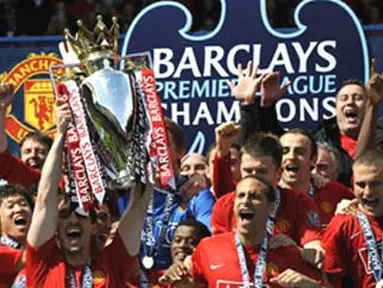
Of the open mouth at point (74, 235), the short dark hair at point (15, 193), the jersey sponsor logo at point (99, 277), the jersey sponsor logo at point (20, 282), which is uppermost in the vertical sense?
the short dark hair at point (15, 193)

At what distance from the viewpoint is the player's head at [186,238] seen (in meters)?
11.0

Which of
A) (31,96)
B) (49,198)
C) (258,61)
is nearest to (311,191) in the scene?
(49,198)

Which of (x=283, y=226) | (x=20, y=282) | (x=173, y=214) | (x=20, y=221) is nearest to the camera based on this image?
(x=20, y=282)

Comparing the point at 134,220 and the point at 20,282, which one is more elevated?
the point at 134,220

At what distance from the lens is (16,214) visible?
1090 centimetres

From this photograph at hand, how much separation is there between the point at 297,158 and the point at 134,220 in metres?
1.61

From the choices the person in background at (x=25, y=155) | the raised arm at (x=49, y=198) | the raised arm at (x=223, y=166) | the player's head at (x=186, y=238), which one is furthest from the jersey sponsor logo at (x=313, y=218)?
the person in background at (x=25, y=155)

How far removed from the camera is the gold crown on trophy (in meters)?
10.2

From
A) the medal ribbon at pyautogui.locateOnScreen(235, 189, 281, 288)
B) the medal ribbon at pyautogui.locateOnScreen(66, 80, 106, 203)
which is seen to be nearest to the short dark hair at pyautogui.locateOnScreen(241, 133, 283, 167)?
the medal ribbon at pyautogui.locateOnScreen(235, 189, 281, 288)

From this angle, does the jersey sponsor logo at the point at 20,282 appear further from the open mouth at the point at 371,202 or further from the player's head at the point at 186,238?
the open mouth at the point at 371,202

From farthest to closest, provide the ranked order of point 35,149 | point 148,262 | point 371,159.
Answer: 1. point 35,149
2. point 148,262
3. point 371,159

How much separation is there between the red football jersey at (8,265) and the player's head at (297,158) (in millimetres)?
1688

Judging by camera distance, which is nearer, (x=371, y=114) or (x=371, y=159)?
(x=371, y=159)

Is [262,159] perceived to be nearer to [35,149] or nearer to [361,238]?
[361,238]
